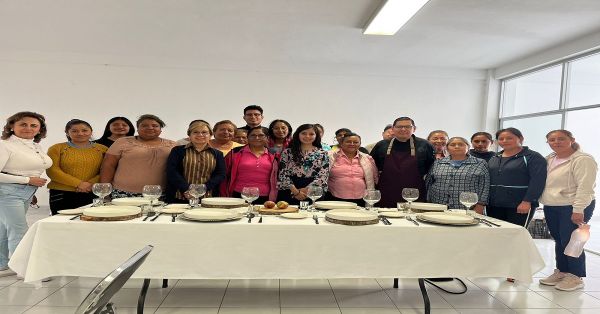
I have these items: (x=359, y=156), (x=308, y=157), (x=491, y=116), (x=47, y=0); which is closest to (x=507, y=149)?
(x=359, y=156)

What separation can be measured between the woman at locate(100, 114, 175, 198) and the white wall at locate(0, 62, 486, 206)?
379cm

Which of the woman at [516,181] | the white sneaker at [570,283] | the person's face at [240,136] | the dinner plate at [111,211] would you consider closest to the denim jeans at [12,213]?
the dinner plate at [111,211]

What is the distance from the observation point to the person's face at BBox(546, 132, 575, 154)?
3.01 m

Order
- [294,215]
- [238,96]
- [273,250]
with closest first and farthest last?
[273,250]
[294,215]
[238,96]

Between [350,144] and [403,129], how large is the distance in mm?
495

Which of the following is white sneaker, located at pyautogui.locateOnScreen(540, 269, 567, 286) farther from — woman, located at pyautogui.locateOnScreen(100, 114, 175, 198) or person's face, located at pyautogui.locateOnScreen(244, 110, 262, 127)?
woman, located at pyautogui.locateOnScreen(100, 114, 175, 198)

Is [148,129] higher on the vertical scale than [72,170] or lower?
higher

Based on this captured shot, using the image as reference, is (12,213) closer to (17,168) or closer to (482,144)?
(17,168)

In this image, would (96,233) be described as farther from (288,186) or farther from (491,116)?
(491,116)

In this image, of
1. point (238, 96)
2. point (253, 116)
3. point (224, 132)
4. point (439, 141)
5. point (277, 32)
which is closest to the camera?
point (224, 132)

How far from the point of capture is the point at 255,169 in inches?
115

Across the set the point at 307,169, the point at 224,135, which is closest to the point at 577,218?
the point at 307,169

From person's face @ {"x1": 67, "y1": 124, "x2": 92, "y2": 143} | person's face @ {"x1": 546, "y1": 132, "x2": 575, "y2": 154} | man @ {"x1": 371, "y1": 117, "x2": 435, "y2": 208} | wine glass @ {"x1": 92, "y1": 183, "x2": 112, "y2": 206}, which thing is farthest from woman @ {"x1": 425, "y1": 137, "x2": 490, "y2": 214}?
person's face @ {"x1": 67, "y1": 124, "x2": 92, "y2": 143}

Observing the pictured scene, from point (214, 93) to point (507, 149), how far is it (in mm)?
4988
